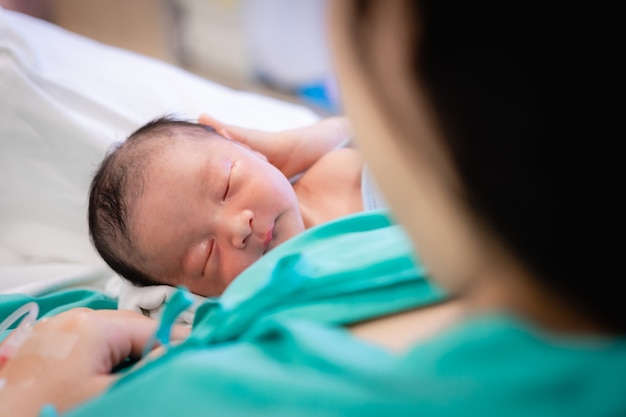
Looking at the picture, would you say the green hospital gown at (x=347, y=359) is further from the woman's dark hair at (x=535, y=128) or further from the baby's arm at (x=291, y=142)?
the baby's arm at (x=291, y=142)

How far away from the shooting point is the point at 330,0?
0.51 m

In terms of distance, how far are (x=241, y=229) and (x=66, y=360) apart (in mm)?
321

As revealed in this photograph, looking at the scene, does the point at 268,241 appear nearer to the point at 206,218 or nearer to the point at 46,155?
the point at 206,218

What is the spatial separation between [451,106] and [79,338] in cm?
57

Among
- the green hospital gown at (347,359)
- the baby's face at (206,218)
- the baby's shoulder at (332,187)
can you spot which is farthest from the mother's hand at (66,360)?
the baby's shoulder at (332,187)

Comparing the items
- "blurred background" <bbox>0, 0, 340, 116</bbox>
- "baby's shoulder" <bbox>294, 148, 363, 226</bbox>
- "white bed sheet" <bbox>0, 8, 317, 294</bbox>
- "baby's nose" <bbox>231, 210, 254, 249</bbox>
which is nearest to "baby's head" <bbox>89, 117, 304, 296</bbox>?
"baby's nose" <bbox>231, 210, 254, 249</bbox>

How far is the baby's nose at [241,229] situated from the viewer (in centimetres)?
103

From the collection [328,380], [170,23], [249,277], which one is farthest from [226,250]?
[170,23]

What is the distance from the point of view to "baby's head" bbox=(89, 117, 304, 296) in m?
1.06

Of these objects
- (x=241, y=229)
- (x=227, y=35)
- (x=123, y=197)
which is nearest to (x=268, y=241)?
(x=241, y=229)

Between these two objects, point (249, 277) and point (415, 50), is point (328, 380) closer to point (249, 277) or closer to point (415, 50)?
point (415, 50)

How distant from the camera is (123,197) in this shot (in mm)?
1098

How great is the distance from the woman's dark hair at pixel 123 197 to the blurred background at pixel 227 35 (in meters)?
0.95

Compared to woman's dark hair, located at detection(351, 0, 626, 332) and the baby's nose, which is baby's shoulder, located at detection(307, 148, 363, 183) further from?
woman's dark hair, located at detection(351, 0, 626, 332)
